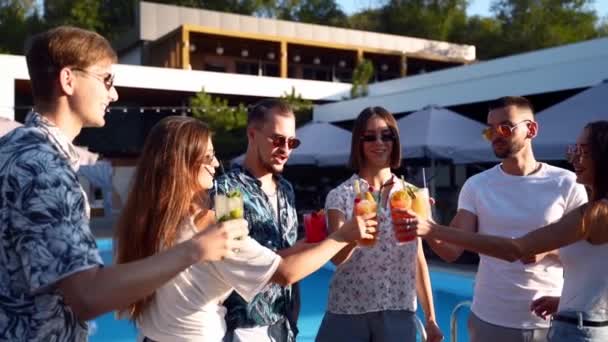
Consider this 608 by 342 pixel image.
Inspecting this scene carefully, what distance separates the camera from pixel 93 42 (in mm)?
1489

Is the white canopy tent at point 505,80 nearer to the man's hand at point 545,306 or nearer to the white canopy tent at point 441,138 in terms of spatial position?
the white canopy tent at point 441,138

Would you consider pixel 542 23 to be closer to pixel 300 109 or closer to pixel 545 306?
pixel 300 109

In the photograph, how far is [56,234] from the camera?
127cm

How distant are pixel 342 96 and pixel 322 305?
1699 centimetres

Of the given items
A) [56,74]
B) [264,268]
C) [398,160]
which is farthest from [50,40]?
[398,160]

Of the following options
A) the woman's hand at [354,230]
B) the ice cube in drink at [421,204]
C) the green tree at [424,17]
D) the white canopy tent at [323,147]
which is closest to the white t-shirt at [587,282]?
the ice cube in drink at [421,204]

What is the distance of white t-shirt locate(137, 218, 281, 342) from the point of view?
6.04ft

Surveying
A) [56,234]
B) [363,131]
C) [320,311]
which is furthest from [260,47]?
[56,234]

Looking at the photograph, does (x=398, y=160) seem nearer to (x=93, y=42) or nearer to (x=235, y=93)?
(x=93, y=42)

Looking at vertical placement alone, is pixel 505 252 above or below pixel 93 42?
below

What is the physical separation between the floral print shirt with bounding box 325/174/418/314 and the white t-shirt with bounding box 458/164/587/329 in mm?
381

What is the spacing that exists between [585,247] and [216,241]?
150cm

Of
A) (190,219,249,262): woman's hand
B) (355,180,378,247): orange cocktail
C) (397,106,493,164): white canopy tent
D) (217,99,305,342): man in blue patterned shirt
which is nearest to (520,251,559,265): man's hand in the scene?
(355,180,378,247): orange cocktail

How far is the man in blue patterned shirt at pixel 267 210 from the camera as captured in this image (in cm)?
218
